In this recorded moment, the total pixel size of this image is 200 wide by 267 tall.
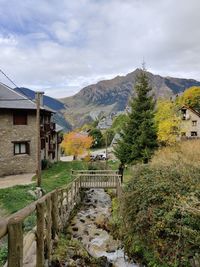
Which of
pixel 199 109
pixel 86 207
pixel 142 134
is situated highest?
pixel 199 109

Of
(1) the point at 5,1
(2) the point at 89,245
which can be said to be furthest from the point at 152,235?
(1) the point at 5,1

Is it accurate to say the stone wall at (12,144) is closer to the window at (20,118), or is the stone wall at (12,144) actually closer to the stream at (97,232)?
the window at (20,118)

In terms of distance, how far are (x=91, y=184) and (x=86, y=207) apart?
7.76 ft

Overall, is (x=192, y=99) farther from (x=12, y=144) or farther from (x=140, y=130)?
(x=12, y=144)

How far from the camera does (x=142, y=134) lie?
90.8 ft

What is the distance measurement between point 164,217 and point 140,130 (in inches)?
823

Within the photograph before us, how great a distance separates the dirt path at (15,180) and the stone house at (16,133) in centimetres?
116

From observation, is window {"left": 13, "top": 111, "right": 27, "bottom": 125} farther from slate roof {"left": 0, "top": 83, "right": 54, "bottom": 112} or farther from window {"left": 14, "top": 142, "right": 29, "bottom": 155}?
window {"left": 14, "top": 142, "right": 29, "bottom": 155}

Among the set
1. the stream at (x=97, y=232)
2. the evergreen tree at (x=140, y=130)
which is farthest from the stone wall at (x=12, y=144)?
the evergreen tree at (x=140, y=130)

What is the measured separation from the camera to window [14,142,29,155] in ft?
→ 87.4

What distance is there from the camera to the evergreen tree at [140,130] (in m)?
27.8

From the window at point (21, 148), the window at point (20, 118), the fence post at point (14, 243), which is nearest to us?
the fence post at point (14, 243)

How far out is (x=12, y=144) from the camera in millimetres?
26250

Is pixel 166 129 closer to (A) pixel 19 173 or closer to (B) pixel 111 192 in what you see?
(B) pixel 111 192
